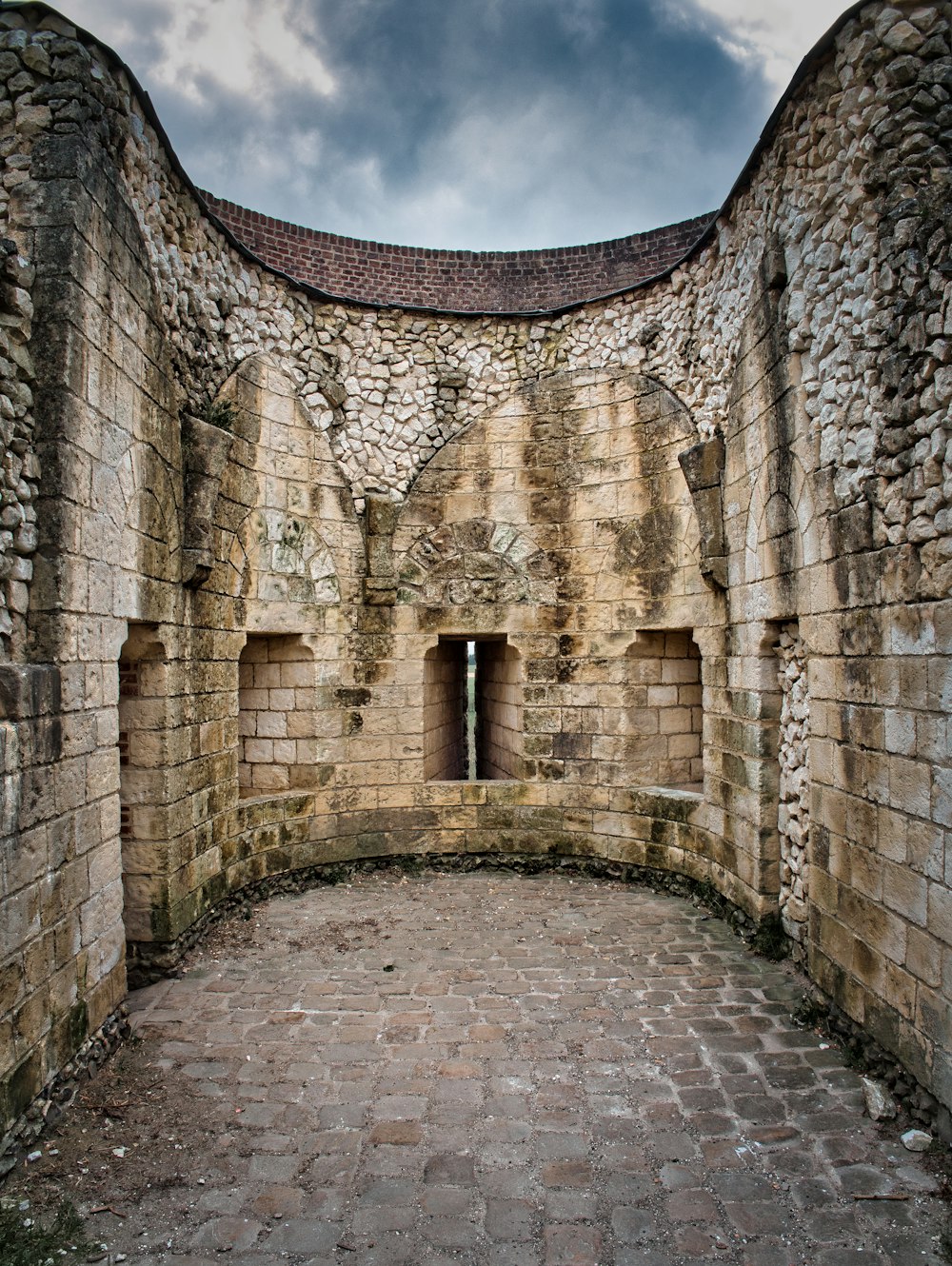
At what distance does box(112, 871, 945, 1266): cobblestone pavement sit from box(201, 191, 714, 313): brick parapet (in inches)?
234

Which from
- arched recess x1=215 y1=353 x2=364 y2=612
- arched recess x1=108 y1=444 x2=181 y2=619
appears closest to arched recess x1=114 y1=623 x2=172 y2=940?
arched recess x1=108 y1=444 x2=181 y2=619

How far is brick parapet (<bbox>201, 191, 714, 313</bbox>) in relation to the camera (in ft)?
24.6

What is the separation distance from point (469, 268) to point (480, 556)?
324 centimetres

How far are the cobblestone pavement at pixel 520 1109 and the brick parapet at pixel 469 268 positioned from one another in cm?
593

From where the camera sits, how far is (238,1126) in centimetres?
336

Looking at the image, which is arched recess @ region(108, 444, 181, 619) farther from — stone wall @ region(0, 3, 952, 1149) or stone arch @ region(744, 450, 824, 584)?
stone arch @ region(744, 450, 824, 584)

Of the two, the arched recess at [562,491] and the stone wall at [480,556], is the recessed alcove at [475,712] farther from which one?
the arched recess at [562,491]

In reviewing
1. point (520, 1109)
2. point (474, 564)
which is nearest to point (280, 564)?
point (474, 564)

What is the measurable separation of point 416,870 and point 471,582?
272 cm

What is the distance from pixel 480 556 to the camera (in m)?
7.19

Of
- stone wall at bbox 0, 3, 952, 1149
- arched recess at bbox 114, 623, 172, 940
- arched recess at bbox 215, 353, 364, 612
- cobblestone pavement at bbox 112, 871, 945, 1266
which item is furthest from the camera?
arched recess at bbox 215, 353, 364, 612

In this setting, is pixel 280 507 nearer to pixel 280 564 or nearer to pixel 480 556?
pixel 280 564

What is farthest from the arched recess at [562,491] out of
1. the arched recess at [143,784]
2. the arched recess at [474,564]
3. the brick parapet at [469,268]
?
the arched recess at [143,784]

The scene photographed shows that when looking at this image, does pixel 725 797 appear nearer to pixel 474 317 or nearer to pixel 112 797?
pixel 112 797
